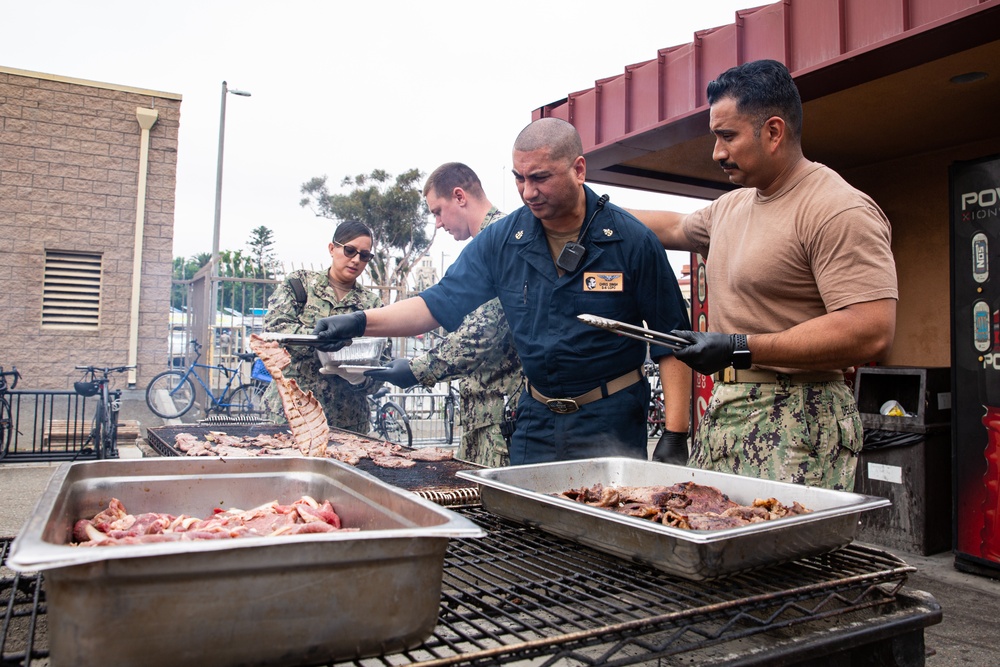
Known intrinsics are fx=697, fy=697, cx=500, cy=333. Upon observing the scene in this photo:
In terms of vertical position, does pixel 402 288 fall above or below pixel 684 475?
above

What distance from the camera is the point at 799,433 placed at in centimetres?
238

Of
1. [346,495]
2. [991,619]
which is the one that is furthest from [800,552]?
[991,619]

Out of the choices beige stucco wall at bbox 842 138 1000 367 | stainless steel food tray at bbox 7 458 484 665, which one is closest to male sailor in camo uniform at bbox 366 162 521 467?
stainless steel food tray at bbox 7 458 484 665

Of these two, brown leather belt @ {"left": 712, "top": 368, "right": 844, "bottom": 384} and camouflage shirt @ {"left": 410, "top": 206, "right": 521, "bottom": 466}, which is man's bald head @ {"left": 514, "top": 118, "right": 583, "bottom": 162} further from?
brown leather belt @ {"left": 712, "top": 368, "right": 844, "bottom": 384}

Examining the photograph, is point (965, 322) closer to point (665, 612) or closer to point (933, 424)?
point (933, 424)

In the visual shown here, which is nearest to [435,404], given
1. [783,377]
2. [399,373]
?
[399,373]

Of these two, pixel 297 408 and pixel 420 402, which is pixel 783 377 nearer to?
pixel 297 408

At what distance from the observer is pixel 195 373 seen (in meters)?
13.5

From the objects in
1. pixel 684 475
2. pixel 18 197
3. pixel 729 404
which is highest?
pixel 18 197

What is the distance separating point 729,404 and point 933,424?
3.66 m

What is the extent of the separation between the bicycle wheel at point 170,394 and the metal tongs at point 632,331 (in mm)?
12189

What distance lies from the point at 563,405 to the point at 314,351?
2340mm

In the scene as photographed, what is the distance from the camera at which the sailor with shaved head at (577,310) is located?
2932 mm

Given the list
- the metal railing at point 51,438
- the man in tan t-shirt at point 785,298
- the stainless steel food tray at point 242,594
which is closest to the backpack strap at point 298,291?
the man in tan t-shirt at point 785,298
